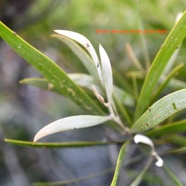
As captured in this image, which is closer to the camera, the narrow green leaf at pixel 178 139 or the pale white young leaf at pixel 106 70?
the pale white young leaf at pixel 106 70

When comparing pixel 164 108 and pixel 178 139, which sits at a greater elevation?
pixel 164 108

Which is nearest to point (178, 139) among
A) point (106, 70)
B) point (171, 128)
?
point (171, 128)

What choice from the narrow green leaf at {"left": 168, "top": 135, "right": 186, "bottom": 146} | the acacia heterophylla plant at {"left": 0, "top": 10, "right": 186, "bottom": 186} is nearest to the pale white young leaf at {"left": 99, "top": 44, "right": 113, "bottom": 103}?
the acacia heterophylla plant at {"left": 0, "top": 10, "right": 186, "bottom": 186}

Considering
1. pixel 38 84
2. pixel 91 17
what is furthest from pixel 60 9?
pixel 38 84

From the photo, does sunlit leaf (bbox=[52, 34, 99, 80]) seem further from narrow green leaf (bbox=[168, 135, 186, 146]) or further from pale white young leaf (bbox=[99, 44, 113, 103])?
narrow green leaf (bbox=[168, 135, 186, 146])

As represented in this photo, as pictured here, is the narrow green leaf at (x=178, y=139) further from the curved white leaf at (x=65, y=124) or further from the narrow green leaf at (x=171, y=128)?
the curved white leaf at (x=65, y=124)

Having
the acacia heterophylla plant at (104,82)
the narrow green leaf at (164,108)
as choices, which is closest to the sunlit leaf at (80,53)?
the acacia heterophylla plant at (104,82)

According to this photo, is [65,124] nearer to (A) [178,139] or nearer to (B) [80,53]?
(B) [80,53]
